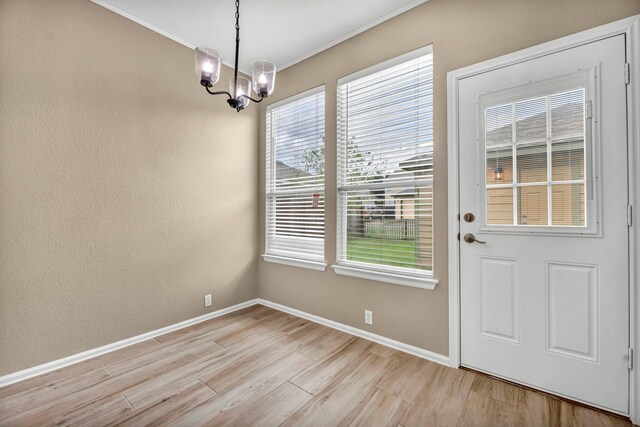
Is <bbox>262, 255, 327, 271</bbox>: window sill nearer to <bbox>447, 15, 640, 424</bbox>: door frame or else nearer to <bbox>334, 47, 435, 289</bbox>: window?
<bbox>334, 47, 435, 289</bbox>: window

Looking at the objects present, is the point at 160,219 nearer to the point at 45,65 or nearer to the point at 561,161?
the point at 45,65

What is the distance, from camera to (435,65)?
2.17 meters

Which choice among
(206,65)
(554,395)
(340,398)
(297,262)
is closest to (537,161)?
(554,395)

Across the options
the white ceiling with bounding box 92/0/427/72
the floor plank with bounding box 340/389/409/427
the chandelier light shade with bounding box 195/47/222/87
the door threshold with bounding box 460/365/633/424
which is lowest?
the floor plank with bounding box 340/389/409/427

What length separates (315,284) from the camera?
2943 millimetres

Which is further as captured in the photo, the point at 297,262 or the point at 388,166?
the point at 297,262

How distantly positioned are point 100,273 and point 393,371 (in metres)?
2.49

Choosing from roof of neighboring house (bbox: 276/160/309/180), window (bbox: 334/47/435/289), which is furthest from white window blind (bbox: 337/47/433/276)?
roof of neighboring house (bbox: 276/160/309/180)

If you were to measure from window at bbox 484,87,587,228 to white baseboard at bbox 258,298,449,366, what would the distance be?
3.71ft

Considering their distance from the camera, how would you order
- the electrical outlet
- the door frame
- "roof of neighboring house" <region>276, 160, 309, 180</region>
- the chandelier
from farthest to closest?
"roof of neighboring house" <region>276, 160, 309, 180</region>, the electrical outlet, the chandelier, the door frame

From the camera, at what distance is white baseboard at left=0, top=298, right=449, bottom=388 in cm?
198

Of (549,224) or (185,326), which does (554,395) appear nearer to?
(549,224)

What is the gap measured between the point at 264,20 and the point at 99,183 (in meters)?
2.02

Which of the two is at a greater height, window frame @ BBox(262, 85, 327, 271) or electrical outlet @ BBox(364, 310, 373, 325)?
window frame @ BBox(262, 85, 327, 271)
